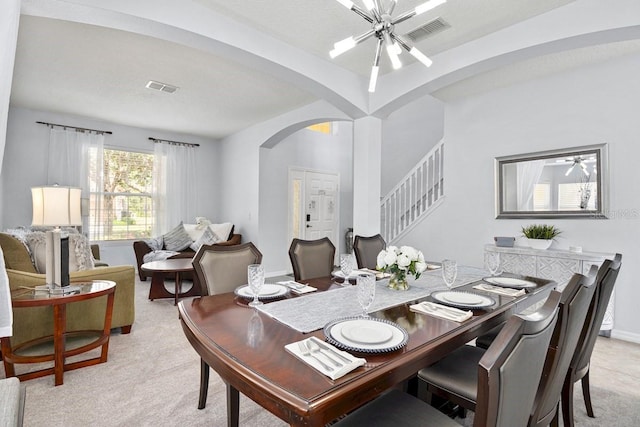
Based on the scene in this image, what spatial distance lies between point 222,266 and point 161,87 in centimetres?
300

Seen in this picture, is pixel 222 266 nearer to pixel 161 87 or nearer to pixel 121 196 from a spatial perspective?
pixel 161 87

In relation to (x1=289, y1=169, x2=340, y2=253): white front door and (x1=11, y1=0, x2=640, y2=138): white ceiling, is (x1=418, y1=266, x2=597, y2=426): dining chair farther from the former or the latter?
(x1=289, y1=169, x2=340, y2=253): white front door

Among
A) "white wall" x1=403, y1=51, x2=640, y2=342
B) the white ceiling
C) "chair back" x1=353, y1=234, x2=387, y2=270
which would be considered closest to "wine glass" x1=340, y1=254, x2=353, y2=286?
"chair back" x1=353, y1=234, x2=387, y2=270

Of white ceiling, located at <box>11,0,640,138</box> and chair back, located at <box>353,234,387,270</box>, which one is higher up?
white ceiling, located at <box>11,0,640,138</box>

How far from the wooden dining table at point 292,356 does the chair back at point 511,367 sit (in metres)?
0.26

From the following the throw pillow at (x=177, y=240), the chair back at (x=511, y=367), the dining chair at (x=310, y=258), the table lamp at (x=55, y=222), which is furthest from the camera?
the throw pillow at (x=177, y=240)

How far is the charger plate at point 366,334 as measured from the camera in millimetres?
1047

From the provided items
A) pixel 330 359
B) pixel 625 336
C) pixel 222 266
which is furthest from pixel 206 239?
pixel 625 336

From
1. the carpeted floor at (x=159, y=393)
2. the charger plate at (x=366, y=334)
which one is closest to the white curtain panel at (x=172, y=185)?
the carpeted floor at (x=159, y=393)

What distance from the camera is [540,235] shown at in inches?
133

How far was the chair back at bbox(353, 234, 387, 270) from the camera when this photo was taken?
9.29 feet

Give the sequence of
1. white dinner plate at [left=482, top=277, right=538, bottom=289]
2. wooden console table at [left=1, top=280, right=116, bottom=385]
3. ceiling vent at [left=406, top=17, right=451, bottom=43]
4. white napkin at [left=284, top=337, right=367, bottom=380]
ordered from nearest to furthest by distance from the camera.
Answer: white napkin at [left=284, top=337, right=367, bottom=380] < white dinner plate at [left=482, top=277, right=538, bottom=289] < wooden console table at [left=1, top=280, right=116, bottom=385] < ceiling vent at [left=406, top=17, right=451, bottom=43]

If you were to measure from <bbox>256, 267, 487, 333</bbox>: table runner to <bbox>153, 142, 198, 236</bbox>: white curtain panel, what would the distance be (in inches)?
199

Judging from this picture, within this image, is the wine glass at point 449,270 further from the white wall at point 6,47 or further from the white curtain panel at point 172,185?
the white curtain panel at point 172,185
